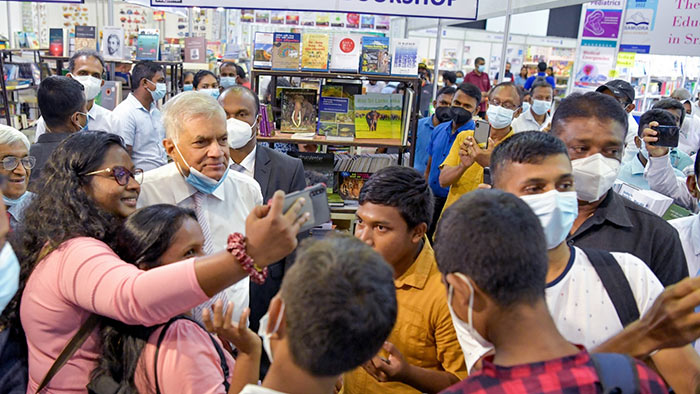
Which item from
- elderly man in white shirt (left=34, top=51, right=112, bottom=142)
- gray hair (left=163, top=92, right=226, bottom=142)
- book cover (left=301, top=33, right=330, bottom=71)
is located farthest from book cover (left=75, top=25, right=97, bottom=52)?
gray hair (left=163, top=92, right=226, bottom=142)

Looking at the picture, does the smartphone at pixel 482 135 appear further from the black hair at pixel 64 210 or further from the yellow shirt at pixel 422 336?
the black hair at pixel 64 210

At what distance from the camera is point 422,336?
170 centimetres

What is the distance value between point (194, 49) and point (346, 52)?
5.88 metres

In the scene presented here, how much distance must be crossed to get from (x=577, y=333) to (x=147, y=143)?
4.21m

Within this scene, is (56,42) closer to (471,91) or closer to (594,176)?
(471,91)

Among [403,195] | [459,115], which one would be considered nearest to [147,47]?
[459,115]

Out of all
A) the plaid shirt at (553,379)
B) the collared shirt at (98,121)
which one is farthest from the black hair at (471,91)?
the plaid shirt at (553,379)

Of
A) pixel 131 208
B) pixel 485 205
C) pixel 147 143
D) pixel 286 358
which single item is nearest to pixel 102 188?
pixel 131 208

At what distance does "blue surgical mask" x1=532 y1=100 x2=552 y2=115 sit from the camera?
5.66m

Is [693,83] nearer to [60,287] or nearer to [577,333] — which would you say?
[577,333]

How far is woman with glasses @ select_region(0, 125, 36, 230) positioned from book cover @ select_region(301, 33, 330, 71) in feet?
7.65

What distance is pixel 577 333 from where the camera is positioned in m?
1.39

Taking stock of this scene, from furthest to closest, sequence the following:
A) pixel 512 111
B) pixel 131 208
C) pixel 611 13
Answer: pixel 611 13 → pixel 512 111 → pixel 131 208

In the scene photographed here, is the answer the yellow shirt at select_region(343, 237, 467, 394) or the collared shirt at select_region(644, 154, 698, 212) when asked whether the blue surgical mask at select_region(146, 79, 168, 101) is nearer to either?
the yellow shirt at select_region(343, 237, 467, 394)
